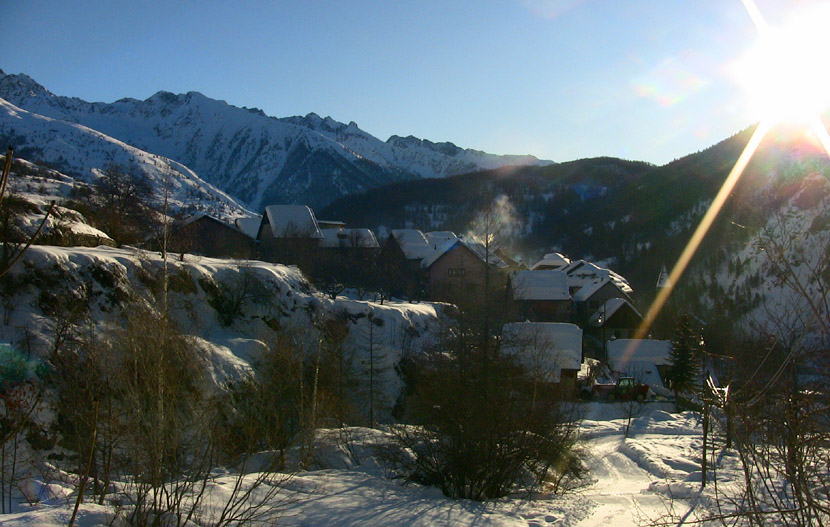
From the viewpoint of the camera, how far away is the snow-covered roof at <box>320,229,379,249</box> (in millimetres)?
59463

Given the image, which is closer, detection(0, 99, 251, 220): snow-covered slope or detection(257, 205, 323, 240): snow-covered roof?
detection(257, 205, 323, 240): snow-covered roof

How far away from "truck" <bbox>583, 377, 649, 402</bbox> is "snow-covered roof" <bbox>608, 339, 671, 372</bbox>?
5.28 meters

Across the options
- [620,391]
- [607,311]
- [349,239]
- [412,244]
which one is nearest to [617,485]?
[620,391]

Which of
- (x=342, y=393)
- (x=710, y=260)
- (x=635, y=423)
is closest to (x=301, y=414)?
(x=342, y=393)

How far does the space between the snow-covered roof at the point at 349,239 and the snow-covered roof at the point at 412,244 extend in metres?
3.10

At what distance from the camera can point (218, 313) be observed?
2309 cm

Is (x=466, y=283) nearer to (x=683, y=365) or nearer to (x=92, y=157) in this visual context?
(x=683, y=365)

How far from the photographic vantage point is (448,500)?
14594 millimetres

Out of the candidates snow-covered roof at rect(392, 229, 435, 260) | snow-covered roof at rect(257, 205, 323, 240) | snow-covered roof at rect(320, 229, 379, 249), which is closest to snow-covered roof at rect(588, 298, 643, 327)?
snow-covered roof at rect(392, 229, 435, 260)

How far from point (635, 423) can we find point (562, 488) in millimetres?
15128

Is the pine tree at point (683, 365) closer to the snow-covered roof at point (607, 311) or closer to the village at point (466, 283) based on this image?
the village at point (466, 283)

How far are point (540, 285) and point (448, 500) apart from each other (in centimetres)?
4320

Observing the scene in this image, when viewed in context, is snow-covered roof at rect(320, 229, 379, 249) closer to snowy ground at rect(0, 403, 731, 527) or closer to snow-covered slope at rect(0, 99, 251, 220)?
snowy ground at rect(0, 403, 731, 527)

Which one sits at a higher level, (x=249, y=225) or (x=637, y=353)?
(x=249, y=225)
